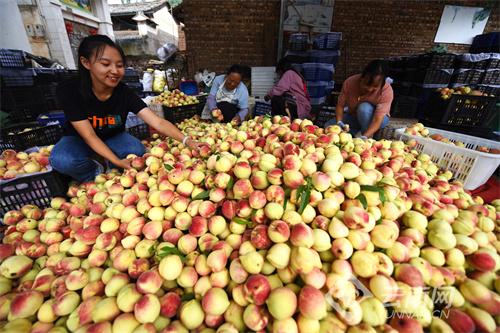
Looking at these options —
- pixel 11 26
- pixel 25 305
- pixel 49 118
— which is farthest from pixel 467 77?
pixel 11 26

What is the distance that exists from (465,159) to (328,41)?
15.1ft

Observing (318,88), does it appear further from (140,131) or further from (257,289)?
(257,289)

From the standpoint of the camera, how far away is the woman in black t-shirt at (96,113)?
1909 mm

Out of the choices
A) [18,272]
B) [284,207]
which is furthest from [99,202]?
[284,207]

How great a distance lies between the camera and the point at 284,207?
116 cm

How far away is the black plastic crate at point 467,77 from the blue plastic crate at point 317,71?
2.52m

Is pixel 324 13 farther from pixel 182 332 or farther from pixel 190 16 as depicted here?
pixel 182 332

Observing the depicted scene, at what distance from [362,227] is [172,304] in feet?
3.04

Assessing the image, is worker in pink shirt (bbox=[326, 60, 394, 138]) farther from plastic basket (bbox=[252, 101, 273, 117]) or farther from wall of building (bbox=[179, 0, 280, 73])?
wall of building (bbox=[179, 0, 280, 73])

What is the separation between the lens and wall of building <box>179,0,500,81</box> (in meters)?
6.79

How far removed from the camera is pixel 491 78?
482 cm

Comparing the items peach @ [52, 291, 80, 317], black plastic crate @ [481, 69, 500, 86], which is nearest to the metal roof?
black plastic crate @ [481, 69, 500, 86]

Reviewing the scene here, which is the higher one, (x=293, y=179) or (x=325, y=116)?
(x=293, y=179)

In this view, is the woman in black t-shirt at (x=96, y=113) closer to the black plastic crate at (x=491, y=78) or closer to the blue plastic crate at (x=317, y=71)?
the blue plastic crate at (x=317, y=71)
